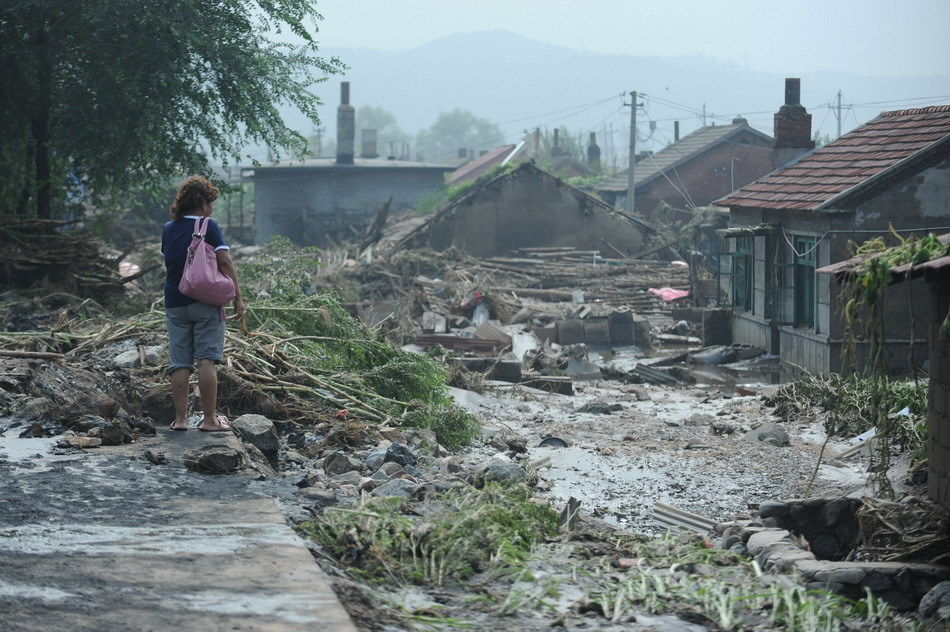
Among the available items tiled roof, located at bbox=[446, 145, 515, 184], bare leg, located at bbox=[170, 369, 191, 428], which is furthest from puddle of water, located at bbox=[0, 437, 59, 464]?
tiled roof, located at bbox=[446, 145, 515, 184]

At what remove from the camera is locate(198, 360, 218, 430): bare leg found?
6.77 metres

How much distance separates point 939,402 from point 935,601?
1.60 meters

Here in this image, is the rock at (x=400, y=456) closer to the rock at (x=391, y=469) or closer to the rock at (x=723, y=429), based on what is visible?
the rock at (x=391, y=469)

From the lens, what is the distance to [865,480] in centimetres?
898

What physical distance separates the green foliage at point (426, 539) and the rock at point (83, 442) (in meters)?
2.16

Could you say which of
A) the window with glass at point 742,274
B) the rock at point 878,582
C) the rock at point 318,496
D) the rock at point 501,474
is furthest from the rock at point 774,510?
the window with glass at point 742,274

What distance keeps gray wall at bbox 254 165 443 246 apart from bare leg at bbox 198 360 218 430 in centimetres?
3746

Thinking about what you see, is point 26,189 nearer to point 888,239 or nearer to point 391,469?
point 391,469

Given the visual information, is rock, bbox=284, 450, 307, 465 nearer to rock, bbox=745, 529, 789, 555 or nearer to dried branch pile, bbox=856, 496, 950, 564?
rock, bbox=745, 529, 789, 555

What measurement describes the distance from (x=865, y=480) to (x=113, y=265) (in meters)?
10.2

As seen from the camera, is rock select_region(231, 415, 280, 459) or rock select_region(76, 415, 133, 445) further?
rock select_region(231, 415, 280, 459)

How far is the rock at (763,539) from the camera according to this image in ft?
21.3

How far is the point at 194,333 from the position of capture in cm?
684

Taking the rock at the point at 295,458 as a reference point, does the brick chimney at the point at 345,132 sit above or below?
above
